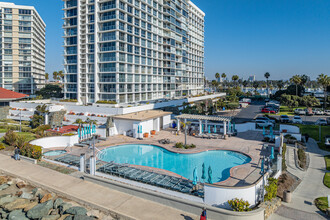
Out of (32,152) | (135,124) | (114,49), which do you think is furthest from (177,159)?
(114,49)

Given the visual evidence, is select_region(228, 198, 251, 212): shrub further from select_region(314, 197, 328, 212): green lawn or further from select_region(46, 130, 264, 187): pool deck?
select_region(314, 197, 328, 212): green lawn

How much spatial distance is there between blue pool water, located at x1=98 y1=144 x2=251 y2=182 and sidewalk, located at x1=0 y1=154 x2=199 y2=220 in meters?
6.21

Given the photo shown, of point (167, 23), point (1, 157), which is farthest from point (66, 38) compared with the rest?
point (1, 157)

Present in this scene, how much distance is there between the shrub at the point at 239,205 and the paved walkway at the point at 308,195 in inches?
72.4

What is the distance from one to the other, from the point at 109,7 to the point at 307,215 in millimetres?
51402

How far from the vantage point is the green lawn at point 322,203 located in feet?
49.0

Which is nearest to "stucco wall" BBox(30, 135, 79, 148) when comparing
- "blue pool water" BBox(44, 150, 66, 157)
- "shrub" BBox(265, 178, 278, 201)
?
"blue pool water" BBox(44, 150, 66, 157)

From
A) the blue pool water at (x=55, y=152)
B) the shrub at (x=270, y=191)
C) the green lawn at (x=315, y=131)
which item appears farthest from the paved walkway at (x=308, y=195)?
the blue pool water at (x=55, y=152)

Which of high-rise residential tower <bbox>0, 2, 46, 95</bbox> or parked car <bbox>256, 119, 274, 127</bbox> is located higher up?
high-rise residential tower <bbox>0, 2, 46, 95</bbox>

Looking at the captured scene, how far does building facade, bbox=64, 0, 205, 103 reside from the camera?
168ft

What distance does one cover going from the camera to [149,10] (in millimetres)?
62125

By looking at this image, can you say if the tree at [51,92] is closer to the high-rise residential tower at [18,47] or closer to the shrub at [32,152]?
the high-rise residential tower at [18,47]

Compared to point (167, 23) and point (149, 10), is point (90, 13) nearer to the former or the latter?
point (149, 10)

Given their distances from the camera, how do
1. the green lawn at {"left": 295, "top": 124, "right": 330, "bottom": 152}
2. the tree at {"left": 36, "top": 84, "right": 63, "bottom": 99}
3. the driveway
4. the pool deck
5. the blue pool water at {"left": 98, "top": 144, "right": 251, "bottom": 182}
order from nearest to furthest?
the pool deck
the blue pool water at {"left": 98, "top": 144, "right": 251, "bottom": 182}
the green lawn at {"left": 295, "top": 124, "right": 330, "bottom": 152}
the driveway
the tree at {"left": 36, "top": 84, "right": 63, "bottom": 99}
